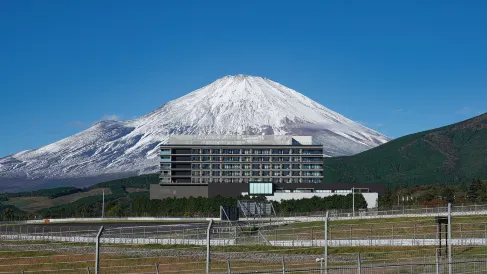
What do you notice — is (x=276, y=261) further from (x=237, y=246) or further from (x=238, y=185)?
(x=238, y=185)

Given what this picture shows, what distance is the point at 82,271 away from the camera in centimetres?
4362

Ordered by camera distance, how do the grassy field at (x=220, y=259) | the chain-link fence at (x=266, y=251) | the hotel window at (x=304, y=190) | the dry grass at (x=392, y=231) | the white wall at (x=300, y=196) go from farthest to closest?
the hotel window at (x=304, y=190) < the white wall at (x=300, y=196) < the dry grass at (x=392, y=231) < the grassy field at (x=220, y=259) < the chain-link fence at (x=266, y=251)

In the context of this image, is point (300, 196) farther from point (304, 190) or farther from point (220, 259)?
point (220, 259)

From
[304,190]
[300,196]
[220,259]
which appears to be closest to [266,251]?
[220,259]

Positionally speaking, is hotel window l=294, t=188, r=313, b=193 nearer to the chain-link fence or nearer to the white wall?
the white wall

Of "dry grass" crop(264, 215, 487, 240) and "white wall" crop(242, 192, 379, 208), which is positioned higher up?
"white wall" crop(242, 192, 379, 208)

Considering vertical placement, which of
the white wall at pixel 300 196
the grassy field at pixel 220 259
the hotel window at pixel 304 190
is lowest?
the grassy field at pixel 220 259

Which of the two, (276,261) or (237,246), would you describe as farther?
(237,246)

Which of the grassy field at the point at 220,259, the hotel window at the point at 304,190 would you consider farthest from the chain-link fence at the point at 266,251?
the hotel window at the point at 304,190

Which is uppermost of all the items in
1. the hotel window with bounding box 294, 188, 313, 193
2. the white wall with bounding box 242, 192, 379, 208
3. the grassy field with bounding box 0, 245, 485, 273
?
the hotel window with bounding box 294, 188, 313, 193

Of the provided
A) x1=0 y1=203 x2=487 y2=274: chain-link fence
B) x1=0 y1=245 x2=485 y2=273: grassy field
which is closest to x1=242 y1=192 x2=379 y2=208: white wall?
x1=0 y1=203 x2=487 y2=274: chain-link fence

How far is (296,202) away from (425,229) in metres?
83.1

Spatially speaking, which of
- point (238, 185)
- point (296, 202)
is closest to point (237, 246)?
point (296, 202)

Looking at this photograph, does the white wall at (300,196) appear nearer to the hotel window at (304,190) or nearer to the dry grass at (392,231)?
the hotel window at (304,190)
